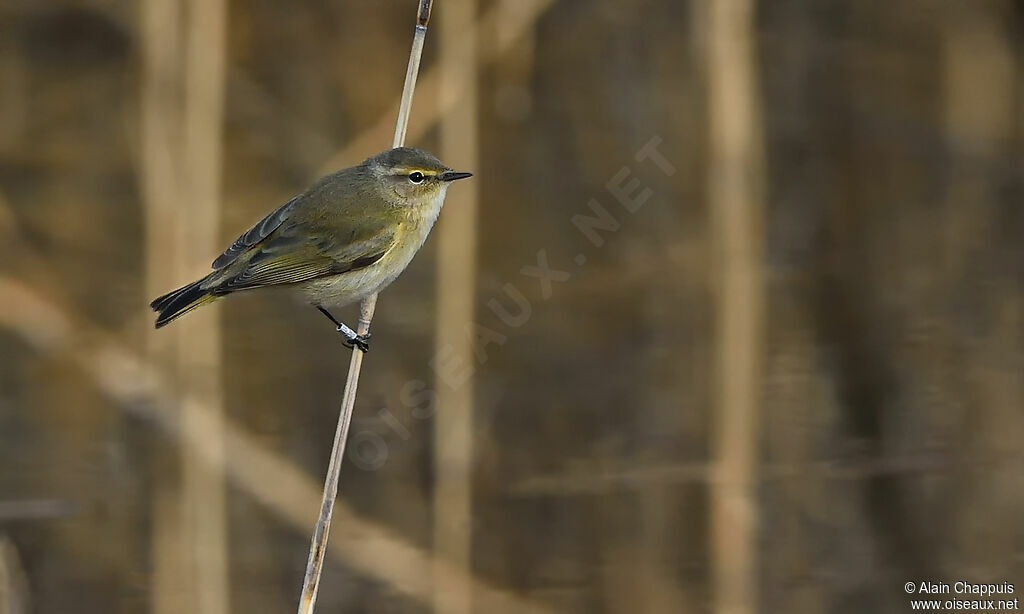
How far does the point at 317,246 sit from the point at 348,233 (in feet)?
0.36

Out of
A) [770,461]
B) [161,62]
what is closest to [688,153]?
[770,461]

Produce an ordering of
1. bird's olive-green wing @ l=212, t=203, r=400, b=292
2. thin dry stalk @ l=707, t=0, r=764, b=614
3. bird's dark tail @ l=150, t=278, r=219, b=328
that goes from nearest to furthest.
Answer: bird's dark tail @ l=150, t=278, r=219, b=328 → bird's olive-green wing @ l=212, t=203, r=400, b=292 → thin dry stalk @ l=707, t=0, r=764, b=614

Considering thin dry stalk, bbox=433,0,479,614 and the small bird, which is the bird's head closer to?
the small bird

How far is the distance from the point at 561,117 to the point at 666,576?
2.40 m

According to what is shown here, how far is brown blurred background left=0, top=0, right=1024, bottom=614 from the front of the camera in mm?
5684

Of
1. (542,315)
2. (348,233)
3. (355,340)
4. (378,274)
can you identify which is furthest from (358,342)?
(542,315)

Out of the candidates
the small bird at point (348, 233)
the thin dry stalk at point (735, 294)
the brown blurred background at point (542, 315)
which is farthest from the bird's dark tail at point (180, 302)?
the thin dry stalk at point (735, 294)

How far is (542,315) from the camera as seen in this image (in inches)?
261

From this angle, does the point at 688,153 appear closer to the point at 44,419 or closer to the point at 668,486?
the point at 668,486

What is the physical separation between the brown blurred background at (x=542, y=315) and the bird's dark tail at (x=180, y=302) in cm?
179

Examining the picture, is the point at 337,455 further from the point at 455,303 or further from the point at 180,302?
the point at 455,303

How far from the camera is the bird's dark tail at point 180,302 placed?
368cm

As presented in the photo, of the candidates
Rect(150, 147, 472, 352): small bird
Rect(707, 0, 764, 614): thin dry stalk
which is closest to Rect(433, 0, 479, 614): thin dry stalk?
Rect(707, 0, 764, 614): thin dry stalk

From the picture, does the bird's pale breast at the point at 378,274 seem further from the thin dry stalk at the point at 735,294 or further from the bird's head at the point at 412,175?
the thin dry stalk at the point at 735,294
